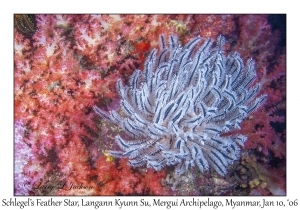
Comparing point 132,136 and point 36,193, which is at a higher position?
point 132,136

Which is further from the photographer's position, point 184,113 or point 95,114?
point 95,114

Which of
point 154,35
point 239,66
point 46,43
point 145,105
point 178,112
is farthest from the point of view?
point 154,35

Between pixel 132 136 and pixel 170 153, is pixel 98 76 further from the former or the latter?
pixel 170 153

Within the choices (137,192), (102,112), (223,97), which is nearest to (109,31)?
(102,112)

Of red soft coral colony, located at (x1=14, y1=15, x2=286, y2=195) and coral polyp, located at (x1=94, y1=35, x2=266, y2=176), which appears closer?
coral polyp, located at (x1=94, y1=35, x2=266, y2=176)
